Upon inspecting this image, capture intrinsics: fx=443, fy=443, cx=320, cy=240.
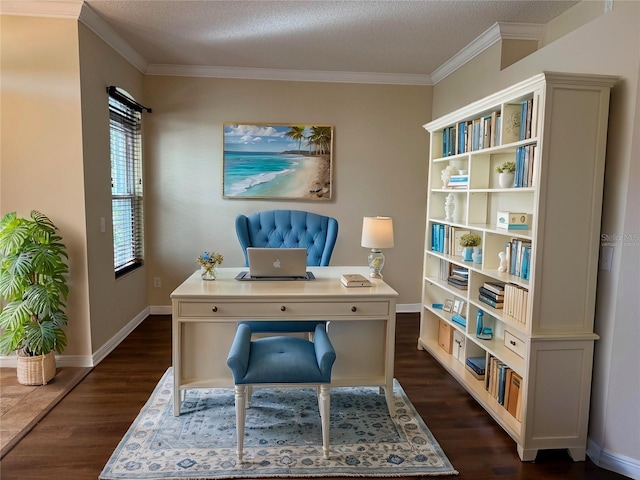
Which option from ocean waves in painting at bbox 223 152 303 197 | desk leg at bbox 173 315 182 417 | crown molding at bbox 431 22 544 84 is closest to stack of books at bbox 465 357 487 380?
desk leg at bbox 173 315 182 417

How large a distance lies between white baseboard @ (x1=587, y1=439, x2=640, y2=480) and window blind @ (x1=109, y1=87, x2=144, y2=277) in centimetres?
370

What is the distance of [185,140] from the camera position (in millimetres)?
4676

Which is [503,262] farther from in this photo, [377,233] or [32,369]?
[32,369]

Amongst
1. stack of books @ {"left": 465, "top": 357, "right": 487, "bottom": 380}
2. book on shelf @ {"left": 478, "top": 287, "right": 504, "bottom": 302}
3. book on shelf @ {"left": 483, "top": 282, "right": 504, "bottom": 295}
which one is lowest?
stack of books @ {"left": 465, "top": 357, "right": 487, "bottom": 380}

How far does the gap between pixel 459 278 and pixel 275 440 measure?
1.83 m

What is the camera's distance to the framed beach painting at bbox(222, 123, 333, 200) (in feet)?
15.4

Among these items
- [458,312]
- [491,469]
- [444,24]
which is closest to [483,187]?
[458,312]

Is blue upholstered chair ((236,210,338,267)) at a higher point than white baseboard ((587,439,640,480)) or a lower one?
higher

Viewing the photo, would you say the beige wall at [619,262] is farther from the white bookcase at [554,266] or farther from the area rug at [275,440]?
the area rug at [275,440]

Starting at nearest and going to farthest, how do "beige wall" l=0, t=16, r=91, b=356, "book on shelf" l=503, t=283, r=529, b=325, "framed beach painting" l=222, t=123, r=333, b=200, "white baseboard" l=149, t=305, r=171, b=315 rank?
1. "book on shelf" l=503, t=283, r=529, b=325
2. "beige wall" l=0, t=16, r=91, b=356
3. "framed beach painting" l=222, t=123, r=333, b=200
4. "white baseboard" l=149, t=305, r=171, b=315

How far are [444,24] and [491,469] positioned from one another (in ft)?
9.89

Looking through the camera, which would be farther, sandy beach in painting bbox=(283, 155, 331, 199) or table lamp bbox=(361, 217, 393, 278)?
sandy beach in painting bbox=(283, 155, 331, 199)

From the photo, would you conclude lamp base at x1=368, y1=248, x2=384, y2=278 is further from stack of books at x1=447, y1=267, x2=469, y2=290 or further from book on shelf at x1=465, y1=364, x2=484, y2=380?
book on shelf at x1=465, y1=364, x2=484, y2=380

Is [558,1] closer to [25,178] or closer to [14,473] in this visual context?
→ [25,178]
